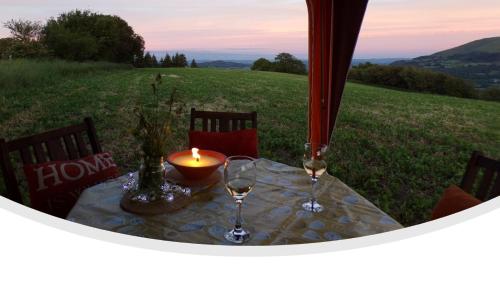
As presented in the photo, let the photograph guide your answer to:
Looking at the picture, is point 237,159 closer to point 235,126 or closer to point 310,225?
point 310,225

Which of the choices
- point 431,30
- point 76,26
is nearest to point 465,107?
point 431,30

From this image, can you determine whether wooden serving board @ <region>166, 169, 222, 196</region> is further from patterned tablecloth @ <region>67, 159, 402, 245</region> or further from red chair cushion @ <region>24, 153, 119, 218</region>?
red chair cushion @ <region>24, 153, 119, 218</region>

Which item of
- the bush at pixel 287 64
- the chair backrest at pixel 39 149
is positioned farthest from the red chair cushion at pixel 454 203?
the bush at pixel 287 64

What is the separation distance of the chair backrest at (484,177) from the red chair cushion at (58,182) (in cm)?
127

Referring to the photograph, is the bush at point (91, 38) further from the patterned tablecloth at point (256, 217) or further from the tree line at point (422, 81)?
the patterned tablecloth at point (256, 217)

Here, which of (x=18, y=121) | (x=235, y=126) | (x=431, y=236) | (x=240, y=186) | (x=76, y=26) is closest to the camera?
(x=431, y=236)

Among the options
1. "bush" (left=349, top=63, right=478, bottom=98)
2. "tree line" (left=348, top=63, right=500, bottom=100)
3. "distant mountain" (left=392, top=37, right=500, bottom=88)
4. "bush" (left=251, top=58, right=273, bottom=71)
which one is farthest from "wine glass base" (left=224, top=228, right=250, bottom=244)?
"bush" (left=251, top=58, right=273, bottom=71)

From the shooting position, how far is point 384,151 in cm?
398

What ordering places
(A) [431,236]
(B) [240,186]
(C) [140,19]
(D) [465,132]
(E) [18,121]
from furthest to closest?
(C) [140,19]
(D) [465,132]
(E) [18,121]
(B) [240,186]
(A) [431,236]

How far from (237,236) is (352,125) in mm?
4589

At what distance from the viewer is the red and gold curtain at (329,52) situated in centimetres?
222

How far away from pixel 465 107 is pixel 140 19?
6834mm

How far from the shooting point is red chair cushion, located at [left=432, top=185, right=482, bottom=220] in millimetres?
1029

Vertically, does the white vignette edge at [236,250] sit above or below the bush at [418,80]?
above
